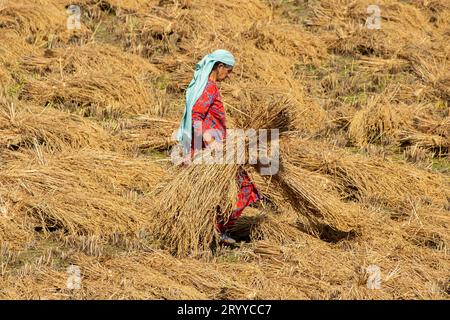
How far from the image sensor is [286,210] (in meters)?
5.79

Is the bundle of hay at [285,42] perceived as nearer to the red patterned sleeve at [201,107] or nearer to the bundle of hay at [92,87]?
the bundle of hay at [92,87]

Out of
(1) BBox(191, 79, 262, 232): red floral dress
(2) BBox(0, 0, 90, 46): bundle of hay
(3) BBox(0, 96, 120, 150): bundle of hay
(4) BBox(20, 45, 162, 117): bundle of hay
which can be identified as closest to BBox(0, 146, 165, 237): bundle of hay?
(3) BBox(0, 96, 120, 150): bundle of hay

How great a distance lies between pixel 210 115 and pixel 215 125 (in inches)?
2.3

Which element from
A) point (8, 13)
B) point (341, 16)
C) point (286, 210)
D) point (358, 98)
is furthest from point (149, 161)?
point (341, 16)

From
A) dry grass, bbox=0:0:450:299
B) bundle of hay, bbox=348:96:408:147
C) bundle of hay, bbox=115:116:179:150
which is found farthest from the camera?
bundle of hay, bbox=348:96:408:147

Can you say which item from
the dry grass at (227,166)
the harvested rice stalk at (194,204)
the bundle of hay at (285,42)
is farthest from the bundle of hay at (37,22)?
the harvested rice stalk at (194,204)

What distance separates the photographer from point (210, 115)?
17.0 feet

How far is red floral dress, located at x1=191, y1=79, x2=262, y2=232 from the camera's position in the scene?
5125 millimetres

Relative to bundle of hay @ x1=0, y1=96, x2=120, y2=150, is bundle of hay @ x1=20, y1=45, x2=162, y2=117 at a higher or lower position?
higher

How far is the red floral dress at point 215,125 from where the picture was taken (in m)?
5.12

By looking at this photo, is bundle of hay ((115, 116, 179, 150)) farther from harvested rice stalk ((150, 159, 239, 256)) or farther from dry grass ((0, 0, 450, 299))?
harvested rice stalk ((150, 159, 239, 256))

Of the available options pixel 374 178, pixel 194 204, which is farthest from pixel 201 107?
pixel 374 178

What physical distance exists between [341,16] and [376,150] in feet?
10.5

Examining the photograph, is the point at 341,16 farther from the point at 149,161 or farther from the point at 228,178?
the point at 228,178
